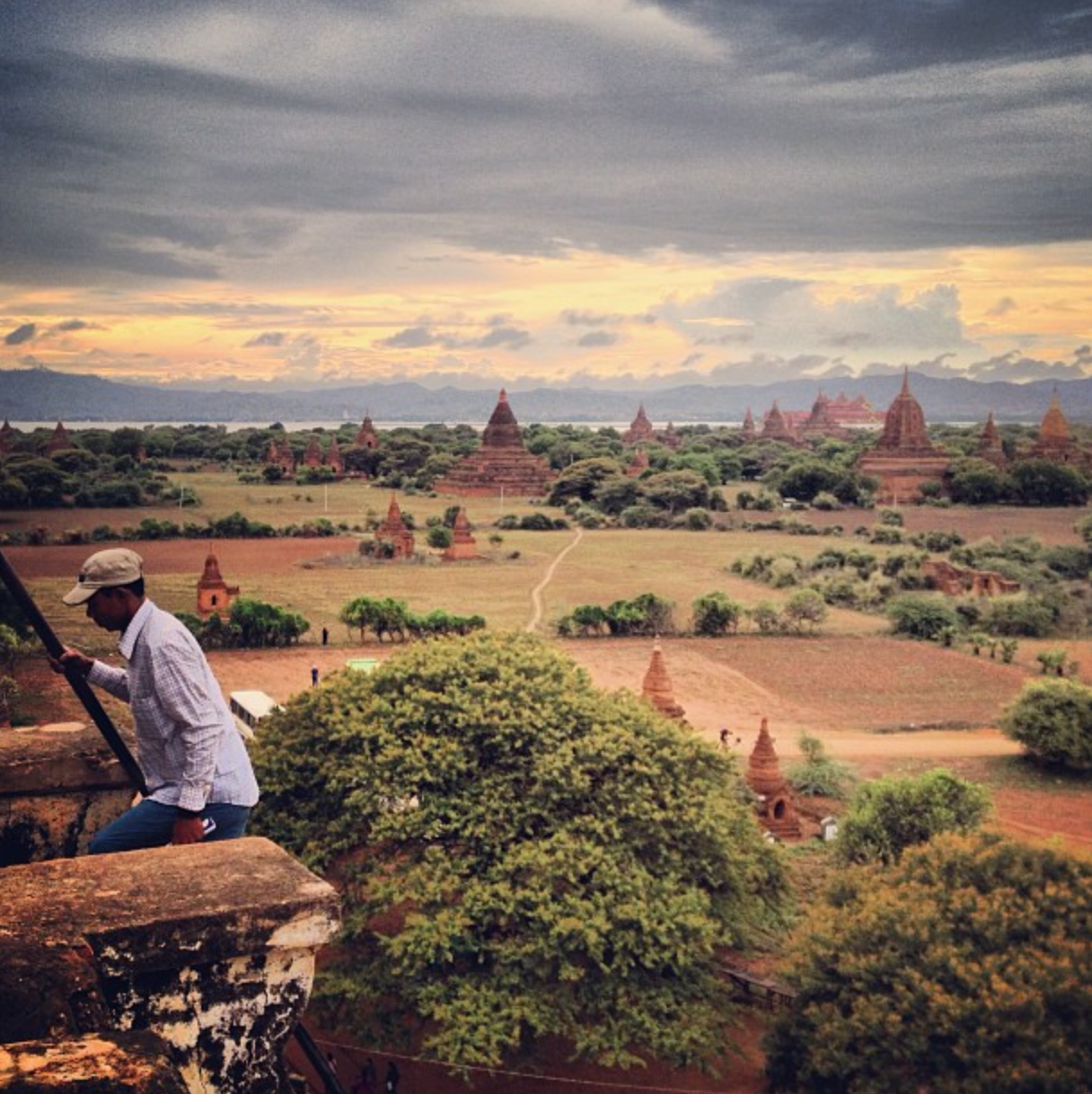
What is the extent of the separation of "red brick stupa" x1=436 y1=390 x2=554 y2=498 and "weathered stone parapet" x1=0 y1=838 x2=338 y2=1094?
6960 centimetres

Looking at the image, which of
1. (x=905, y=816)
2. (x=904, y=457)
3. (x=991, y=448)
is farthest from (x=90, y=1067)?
(x=991, y=448)

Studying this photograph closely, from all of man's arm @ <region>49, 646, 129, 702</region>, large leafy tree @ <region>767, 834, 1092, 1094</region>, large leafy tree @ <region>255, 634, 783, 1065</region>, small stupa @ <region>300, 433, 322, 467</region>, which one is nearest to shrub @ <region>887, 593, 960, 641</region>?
large leafy tree @ <region>255, 634, 783, 1065</region>

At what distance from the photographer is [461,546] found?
154ft

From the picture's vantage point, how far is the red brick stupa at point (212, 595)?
110ft

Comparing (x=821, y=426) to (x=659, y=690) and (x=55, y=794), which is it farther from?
(x=55, y=794)

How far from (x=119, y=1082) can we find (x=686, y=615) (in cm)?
3555

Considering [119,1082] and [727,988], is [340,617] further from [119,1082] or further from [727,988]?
[119,1082]

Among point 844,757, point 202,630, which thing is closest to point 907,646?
point 844,757

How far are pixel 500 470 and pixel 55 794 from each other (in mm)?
70308

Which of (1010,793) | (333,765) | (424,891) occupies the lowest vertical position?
(1010,793)

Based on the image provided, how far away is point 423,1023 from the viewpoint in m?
11.9

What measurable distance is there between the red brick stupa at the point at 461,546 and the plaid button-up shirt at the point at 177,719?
42.4 m

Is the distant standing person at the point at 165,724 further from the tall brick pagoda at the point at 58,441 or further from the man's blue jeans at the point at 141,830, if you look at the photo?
the tall brick pagoda at the point at 58,441

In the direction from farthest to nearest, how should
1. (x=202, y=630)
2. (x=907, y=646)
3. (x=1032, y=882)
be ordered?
(x=907, y=646) < (x=202, y=630) < (x=1032, y=882)
